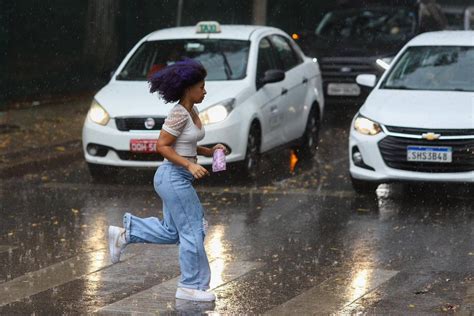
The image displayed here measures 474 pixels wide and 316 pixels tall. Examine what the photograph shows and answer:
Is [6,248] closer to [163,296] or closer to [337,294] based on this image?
[163,296]

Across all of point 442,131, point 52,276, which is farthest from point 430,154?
point 52,276

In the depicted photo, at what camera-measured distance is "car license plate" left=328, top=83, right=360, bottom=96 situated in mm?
20156

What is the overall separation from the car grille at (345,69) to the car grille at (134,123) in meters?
7.39

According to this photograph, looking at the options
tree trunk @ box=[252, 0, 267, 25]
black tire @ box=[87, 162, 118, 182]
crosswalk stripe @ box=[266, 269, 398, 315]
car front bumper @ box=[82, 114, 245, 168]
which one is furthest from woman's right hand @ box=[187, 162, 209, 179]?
tree trunk @ box=[252, 0, 267, 25]

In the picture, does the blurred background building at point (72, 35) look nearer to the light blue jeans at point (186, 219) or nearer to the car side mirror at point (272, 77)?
the car side mirror at point (272, 77)

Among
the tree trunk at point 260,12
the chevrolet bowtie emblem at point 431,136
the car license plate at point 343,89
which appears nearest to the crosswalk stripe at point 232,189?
the chevrolet bowtie emblem at point 431,136

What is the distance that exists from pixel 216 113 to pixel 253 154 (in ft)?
2.53

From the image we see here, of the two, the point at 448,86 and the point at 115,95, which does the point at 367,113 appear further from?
the point at 115,95

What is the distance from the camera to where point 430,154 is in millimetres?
12094

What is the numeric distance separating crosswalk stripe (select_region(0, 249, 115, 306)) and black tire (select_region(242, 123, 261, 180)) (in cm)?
406

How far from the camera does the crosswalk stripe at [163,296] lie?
795cm

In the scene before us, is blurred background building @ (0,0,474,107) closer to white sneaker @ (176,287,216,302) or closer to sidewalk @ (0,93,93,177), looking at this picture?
sidewalk @ (0,93,93,177)

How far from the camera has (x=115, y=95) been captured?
14094 mm

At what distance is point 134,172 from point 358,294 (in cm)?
695
